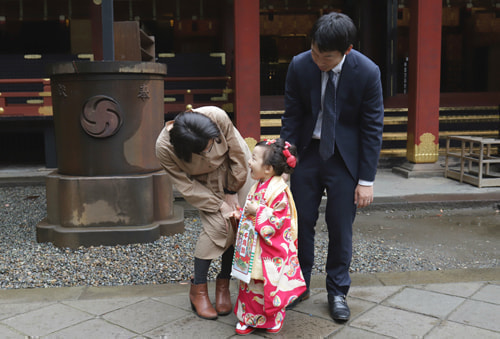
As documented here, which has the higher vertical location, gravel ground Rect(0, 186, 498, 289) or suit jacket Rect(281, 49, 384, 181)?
suit jacket Rect(281, 49, 384, 181)

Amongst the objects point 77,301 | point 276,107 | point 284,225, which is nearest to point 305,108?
point 284,225

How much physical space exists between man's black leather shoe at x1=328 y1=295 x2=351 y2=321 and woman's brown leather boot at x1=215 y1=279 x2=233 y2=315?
1.96 feet

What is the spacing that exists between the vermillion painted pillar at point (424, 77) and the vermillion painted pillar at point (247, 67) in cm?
251

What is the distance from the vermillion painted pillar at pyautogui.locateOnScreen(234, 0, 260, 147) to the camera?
304 inches

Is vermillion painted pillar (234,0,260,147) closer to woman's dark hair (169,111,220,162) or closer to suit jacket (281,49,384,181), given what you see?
suit jacket (281,49,384,181)

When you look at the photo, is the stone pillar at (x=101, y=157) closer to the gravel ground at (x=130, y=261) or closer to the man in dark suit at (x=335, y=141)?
the gravel ground at (x=130, y=261)

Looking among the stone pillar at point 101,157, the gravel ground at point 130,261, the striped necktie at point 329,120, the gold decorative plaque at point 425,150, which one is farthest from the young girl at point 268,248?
the gold decorative plaque at point 425,150

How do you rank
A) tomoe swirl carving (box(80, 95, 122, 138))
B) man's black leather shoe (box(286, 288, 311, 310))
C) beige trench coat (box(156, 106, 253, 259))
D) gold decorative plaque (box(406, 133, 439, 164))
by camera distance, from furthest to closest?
1. gold decorative plaque (box(406, 133, 439, 164))
2. tomoe swirl carving (box(80, 95, 122, 138))
3. man's black leather shoe (box(286, 288, 311, 310))
4. beige trench coat (box(156, 106, 253, 259))

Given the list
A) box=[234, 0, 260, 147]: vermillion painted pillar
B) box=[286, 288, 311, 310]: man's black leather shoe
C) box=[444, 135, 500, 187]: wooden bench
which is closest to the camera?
box=[286, 288, 311, 310]: man's black leather shoe

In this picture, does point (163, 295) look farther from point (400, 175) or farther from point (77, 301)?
point (400, 175)

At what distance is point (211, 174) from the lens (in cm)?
294

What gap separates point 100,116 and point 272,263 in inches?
101

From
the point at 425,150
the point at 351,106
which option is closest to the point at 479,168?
the point at 425,150

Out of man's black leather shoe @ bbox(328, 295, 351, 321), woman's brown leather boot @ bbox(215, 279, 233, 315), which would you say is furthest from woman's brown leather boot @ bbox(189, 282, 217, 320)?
man's black leather shoe @ bbox(328, 295, 351, 321)
